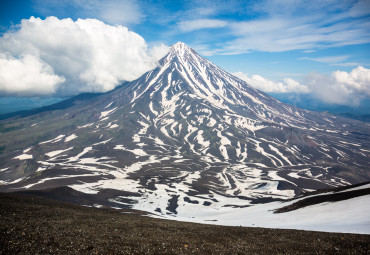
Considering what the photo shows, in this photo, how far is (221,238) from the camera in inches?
981

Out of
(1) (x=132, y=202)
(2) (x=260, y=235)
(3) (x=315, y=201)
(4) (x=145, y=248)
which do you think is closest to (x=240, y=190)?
(1) (x=132, y=202)

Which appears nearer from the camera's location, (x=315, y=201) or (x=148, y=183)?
(x=315, y=201)

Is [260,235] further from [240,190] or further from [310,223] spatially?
[240,190]

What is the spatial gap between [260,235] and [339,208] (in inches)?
1024

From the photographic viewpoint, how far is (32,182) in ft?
546

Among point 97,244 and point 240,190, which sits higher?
point 97,244

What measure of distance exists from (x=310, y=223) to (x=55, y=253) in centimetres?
3942

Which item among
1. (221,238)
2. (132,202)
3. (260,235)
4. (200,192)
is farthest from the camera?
(200,192)

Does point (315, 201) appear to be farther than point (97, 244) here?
Yes

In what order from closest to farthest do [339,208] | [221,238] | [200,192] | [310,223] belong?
[221,238]
[310,223]
[339,208]
[200,192]

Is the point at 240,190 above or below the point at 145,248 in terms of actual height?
below

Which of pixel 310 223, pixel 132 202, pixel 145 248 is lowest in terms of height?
pixel 132 202

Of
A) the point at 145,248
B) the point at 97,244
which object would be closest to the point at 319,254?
the point at 145,248

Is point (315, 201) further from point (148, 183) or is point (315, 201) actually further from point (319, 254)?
point (148, 183)
